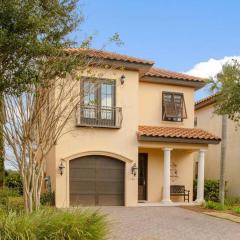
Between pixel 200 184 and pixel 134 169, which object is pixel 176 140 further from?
pixel 200 184

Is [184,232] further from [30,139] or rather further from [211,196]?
[211,196]

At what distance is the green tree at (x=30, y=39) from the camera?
Result: 7578mm

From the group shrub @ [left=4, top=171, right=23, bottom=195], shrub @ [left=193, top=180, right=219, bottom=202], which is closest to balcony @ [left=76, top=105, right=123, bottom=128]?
shrub @ [left=4, top=171, right=23, bottom=195]

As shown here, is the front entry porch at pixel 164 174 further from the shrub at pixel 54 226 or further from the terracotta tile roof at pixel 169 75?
the shrub at pixel 54 226

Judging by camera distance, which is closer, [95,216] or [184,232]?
[95,216]

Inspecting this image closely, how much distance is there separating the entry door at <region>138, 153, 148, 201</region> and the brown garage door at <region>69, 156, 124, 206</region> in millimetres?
2135

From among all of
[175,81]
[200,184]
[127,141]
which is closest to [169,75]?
[175,81]

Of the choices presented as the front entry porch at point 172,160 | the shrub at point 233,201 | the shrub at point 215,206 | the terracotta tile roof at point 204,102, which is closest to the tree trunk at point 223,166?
the shrub at point 215,206

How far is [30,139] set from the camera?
490 inches

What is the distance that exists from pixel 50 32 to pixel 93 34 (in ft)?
12.3

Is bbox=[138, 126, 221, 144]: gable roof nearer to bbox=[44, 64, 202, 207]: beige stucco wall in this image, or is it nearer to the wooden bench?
bbox=[44, 64, 202, 207]: beige stucco wall

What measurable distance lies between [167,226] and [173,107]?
9.36 m

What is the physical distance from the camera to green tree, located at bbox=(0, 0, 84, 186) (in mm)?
7578

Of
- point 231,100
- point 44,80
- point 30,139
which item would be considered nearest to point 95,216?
point 44,80
